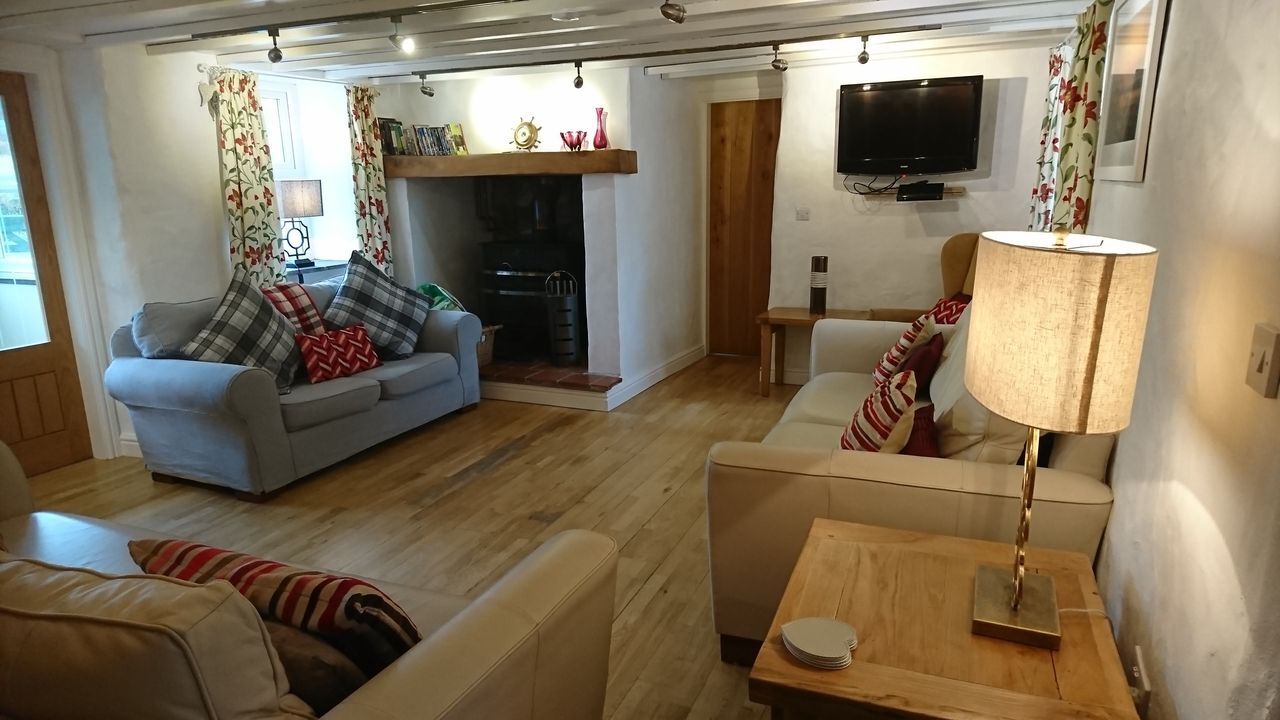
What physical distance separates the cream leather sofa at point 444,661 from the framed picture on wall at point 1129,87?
161cm

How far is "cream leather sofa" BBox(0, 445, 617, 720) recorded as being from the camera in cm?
93

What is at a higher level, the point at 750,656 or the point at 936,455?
the point at 936,455

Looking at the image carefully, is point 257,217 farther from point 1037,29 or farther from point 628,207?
point 1037,29

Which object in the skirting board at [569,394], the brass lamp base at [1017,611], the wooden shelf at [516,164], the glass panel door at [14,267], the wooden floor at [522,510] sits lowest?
the wooden floor at [522,510]

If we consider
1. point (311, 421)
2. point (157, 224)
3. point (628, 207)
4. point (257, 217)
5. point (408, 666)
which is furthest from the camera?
point (628, 207)

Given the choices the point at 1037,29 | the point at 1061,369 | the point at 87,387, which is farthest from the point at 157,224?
the point at 1037,29

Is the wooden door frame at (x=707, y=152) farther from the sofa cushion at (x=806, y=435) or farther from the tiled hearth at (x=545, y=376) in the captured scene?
the sofa cushion at (x=806, y=435)

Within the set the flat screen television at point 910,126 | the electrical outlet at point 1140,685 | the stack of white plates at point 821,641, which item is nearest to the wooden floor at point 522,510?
the stack of white plates at point 821,641

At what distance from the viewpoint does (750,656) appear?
7.29 feet

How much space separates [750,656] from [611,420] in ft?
8.16

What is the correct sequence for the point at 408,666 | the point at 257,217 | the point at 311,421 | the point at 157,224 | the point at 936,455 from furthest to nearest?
the point at 257,217
the point at 157,224
the point at 311,421
the point at 936,455
the point at 408,666

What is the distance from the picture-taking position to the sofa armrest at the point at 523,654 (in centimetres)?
108

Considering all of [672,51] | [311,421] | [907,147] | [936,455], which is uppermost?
[672,51]

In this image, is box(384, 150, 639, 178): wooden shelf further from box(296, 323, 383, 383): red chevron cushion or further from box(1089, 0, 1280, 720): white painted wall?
box(1089, 0, 1280, 720): white painted wall
